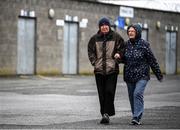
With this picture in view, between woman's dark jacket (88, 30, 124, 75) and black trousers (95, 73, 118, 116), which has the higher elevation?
woman's dark jacket (88, 30, 124, 75)

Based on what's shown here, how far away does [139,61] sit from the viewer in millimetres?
13383

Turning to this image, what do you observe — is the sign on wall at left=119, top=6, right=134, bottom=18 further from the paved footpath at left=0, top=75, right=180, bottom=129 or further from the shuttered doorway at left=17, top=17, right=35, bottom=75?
the paved footpath at left=0, top=75, right=180, bottom=129

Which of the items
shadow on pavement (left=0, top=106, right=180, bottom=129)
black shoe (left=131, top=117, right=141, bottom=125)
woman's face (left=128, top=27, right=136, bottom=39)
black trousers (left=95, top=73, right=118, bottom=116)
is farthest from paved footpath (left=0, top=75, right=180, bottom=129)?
woman's face (left=128, top=27, right=136, bottom=39)

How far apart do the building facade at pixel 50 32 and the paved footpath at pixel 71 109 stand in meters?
10.1

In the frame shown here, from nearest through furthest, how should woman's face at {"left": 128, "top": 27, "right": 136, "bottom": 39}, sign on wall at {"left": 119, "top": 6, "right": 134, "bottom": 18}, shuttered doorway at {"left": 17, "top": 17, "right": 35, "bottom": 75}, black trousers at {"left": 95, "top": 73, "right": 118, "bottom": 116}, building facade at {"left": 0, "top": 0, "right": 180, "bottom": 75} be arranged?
woman's face at {"left": 128, "top": 27, "right": 136, "bottom": 39} < black trousers at {"left": 95, "top": 73, "right": 118, "bottom": 116} < building facade at {"left": 0, "top": 0, "right": 180, "bottom": 75} < shuttered doorway at {"left": 17, "top": 17, "right": 35, "bottom": 75} < sign on wall at {"left": 119, "top": 6, "right": 134, "bottom": 18}

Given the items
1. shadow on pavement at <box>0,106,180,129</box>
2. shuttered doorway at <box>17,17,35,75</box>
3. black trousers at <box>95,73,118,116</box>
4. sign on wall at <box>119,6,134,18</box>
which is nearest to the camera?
shadow on pavement at <box>0,106,180,129</box>

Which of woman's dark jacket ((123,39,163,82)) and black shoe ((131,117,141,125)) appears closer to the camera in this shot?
black shoe ((131,117,141,125))

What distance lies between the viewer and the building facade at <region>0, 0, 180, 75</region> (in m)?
34.1

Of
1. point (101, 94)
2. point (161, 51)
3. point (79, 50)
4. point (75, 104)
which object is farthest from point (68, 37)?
point (101, 94)

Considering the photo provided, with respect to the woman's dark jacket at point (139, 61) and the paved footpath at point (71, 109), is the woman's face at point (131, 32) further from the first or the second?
the paved footpath at point (71, 109)

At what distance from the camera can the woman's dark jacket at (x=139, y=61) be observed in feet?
43.8

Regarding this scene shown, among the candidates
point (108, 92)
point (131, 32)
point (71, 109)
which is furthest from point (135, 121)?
point (71, 109)

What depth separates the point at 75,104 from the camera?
18016 millimetres

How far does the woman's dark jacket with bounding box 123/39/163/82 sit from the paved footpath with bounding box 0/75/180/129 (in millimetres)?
855
